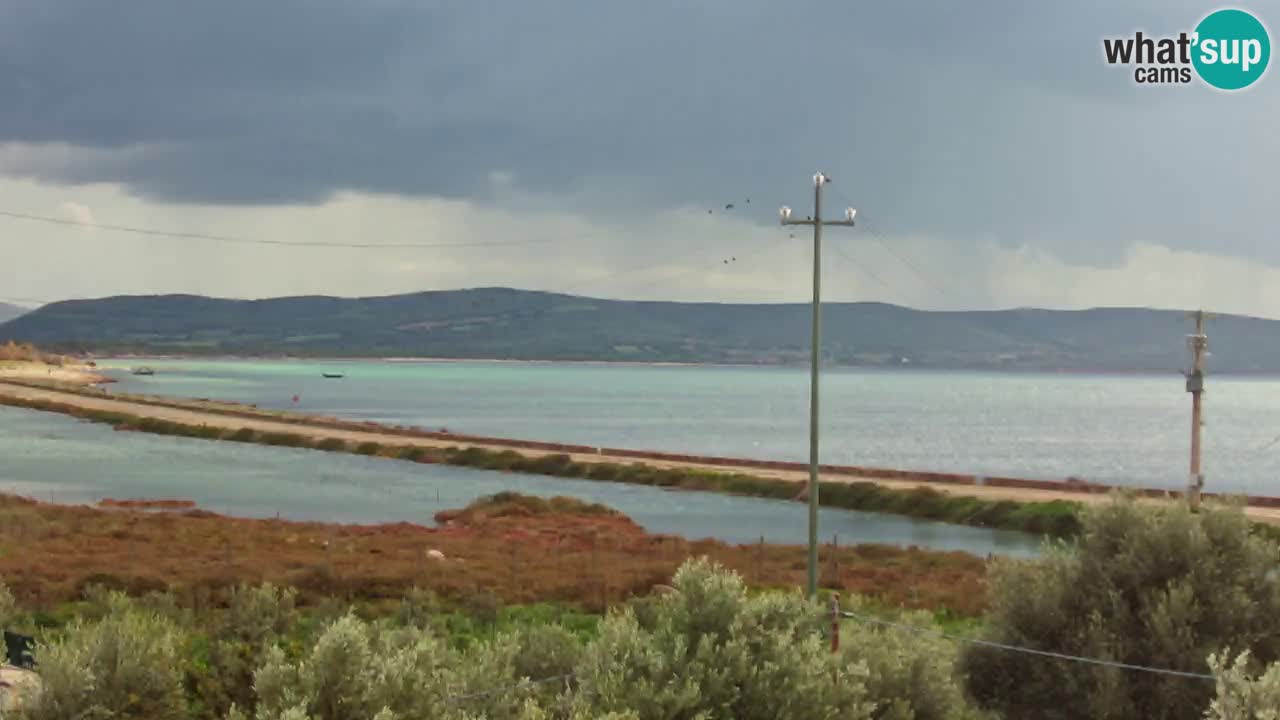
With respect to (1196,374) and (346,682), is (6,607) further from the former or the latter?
(1196,374)

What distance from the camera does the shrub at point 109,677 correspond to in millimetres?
15414

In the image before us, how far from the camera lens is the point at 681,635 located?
14.8 meters

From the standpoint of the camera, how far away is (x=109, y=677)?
1609cm

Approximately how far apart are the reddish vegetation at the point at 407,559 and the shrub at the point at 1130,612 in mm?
15117

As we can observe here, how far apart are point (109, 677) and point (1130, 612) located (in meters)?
14.2

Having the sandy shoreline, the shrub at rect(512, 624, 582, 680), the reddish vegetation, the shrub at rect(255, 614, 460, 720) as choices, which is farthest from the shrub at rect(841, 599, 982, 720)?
the sandy shoreline

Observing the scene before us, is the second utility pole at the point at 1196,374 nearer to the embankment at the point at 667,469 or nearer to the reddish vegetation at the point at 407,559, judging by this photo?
the reddish vegetation at the point at 407,559

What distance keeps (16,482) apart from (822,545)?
2106 inches

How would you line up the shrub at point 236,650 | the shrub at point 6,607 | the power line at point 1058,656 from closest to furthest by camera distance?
the power line at point 1058,656 < the shrub at point 236,650 < the shrub at point 6,607

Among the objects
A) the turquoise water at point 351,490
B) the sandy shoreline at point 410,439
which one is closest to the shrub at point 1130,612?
the turquoise water at point 351,490

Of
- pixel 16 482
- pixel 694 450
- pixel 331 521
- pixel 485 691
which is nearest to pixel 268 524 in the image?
pixel 331 521

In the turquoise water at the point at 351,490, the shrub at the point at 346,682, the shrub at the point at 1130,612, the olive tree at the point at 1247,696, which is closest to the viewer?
the olive tree at the point at 1247,696

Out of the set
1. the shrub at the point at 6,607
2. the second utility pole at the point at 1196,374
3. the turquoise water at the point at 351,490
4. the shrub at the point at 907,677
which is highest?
the second utility pole at the point at 1196,374

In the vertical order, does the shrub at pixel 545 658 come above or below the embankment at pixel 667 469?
above
